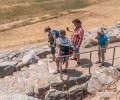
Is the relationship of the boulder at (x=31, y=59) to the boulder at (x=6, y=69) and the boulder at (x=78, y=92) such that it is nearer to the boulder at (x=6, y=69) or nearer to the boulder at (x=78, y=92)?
the boulder at (x=6, y=69)

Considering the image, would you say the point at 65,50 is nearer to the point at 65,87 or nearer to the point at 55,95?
the point at 65,87

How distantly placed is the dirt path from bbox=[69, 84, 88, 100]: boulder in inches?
581

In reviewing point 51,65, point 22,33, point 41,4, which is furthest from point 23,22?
point 51,65

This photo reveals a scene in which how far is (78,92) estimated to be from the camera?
40.1 feet

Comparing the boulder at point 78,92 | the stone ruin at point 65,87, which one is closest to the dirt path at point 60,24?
the stone ruin at point 65,87

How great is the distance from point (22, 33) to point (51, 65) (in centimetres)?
1802

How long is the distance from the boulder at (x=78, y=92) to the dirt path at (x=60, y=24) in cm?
1476

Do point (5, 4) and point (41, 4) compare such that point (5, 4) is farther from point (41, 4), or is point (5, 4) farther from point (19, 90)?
point (19, 90)

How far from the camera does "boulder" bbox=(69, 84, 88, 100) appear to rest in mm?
12180

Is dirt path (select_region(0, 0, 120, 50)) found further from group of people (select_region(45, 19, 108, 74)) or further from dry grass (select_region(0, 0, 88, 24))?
group of people (select_region(45, 19, 108, 74))

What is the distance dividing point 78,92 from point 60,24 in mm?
22453

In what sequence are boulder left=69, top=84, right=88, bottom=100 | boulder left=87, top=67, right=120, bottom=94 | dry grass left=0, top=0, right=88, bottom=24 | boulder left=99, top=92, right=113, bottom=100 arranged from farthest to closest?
dry grass left=0, top=0, right=88, bottom=24
boulder left=69, top=84, right=88, bottom=100
boulder left=87, top=67, right=120, bottom=94
boulder left=99, top=92, right=113, bottom=100

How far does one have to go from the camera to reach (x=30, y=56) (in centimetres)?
1697

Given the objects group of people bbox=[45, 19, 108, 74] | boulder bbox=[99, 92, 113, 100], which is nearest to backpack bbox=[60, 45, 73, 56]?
group of people bbox=[45, 19, 108, 74]
